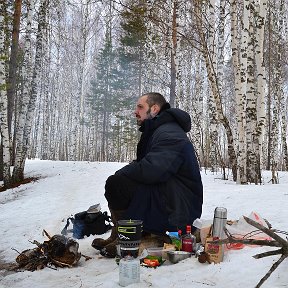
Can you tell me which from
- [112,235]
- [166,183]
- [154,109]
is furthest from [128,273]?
[154,109]

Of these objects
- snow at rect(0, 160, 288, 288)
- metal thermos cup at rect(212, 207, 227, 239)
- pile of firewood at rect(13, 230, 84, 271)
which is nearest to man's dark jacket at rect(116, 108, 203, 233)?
metal thermos cup at rect(212, 207, 227, 239)

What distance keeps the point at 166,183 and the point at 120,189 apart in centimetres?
41

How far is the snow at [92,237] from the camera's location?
8.72 ft

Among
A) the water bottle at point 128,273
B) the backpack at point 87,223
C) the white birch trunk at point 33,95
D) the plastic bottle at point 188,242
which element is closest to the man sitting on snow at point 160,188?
the plastic bottle at point 188,242

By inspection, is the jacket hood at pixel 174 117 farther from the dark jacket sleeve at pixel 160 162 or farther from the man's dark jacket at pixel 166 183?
the dark jacket sleeve at pixel 160 162

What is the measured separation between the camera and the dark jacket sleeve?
3.16m

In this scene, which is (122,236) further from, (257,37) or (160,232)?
(257,37)

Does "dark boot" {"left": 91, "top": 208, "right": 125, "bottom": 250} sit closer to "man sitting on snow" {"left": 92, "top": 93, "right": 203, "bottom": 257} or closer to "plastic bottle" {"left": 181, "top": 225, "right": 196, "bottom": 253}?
"man sitting on snow" {"left": 92, "top": 93, "right": 203, "bottom": 257}

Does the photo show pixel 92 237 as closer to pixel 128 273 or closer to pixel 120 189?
pixel 120 189

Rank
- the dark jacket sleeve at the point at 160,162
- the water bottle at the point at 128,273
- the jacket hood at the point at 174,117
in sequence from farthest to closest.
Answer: the jacket hood at the point at 174,117
the dark jacket sleeve at the point at 160,162
the water bottle at the point at 128,273

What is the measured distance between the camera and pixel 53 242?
142 inches

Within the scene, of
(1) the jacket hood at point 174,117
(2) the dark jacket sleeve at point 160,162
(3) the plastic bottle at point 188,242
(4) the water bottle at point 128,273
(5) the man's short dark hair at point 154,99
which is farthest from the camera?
(5) the man's short dark hair at point 154,99

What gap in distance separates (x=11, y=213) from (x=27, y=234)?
169cm

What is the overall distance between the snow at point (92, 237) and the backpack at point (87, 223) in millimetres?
99
